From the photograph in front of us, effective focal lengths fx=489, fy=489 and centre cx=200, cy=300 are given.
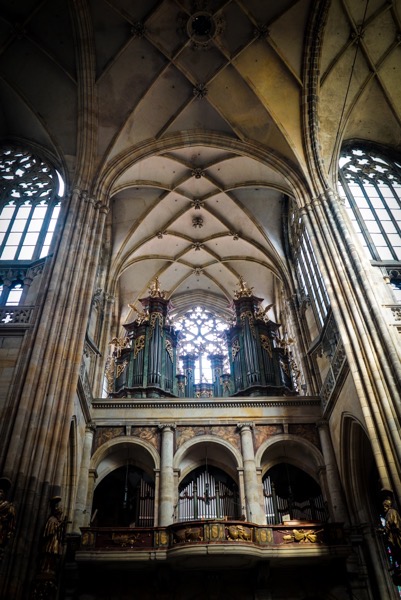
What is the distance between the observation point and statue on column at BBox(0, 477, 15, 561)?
7832 mm

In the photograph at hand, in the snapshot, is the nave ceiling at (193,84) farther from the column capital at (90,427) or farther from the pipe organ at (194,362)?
the column capital at (90,427)

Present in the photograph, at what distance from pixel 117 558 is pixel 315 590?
16.1ft

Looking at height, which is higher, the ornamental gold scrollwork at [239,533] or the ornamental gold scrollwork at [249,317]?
the ornamental gold scrollwork at [249,317]

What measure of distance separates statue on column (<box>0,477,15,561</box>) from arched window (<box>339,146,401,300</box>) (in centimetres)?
1058

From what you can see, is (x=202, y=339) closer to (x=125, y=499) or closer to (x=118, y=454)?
(x=118, y=454)

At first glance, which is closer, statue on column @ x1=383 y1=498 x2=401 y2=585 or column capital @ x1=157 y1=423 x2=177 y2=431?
statue on column @ x1=383 y1=498 x2=401 y2=585

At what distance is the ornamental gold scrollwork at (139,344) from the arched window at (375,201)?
851cm

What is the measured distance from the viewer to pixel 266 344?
60.0 feet

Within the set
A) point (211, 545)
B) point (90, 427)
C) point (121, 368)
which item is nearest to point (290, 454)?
point (211, 545)

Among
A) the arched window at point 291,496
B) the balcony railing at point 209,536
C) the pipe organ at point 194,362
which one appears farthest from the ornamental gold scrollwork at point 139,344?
the balcony railing at point 209,536

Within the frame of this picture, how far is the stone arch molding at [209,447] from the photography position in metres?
14.3

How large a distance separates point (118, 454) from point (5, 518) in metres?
7.26

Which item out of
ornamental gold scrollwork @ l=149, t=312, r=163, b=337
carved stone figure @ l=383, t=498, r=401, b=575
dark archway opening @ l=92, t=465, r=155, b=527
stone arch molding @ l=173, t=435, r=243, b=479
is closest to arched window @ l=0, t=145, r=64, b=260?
ornamental gold scrollwork @ l=149, t=312, r=163, b=337

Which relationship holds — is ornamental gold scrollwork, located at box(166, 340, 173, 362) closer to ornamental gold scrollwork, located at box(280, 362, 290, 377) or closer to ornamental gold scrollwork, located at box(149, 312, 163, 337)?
ornamental gold scrollwork, located at box(149, 312, 163, 337)
